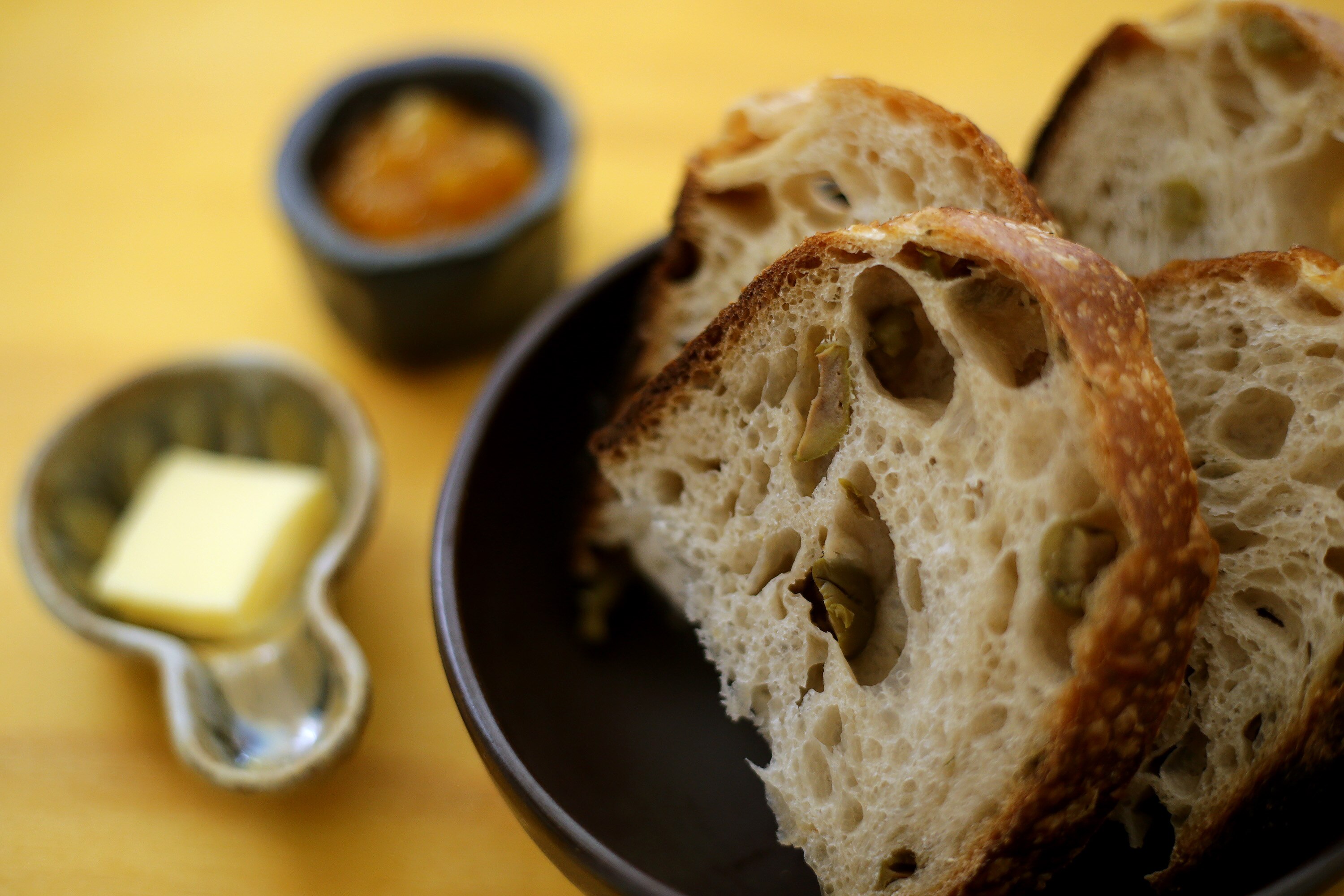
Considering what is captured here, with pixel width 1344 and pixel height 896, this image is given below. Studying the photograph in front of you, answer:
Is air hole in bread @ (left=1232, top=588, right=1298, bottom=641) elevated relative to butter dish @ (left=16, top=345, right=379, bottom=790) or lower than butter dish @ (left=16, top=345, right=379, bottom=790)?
elevated

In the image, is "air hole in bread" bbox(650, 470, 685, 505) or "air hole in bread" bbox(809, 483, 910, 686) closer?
"air hole in bread" bbox(809, 483, 910, 686)

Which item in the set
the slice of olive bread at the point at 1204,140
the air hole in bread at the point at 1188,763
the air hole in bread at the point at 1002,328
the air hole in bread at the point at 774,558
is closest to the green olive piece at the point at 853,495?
the air hole in bread at the point at 774,558

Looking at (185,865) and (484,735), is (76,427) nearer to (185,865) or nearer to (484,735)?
(185,865)

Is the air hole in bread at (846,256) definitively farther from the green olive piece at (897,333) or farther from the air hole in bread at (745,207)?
the air hole in bread at (745,207)

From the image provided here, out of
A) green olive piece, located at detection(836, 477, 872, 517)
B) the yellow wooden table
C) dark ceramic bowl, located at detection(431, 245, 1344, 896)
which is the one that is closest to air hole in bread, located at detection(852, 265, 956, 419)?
green olive piece, located at detection(836, 477, 872, 517)

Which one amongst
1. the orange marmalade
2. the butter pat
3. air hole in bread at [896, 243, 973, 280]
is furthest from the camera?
the orange marmalade

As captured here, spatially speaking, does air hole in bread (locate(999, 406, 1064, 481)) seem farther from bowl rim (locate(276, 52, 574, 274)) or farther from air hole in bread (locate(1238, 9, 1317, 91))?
bowl rim (locate(276, 52, 574, 274))

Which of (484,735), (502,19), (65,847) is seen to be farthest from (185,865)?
(502,19)
